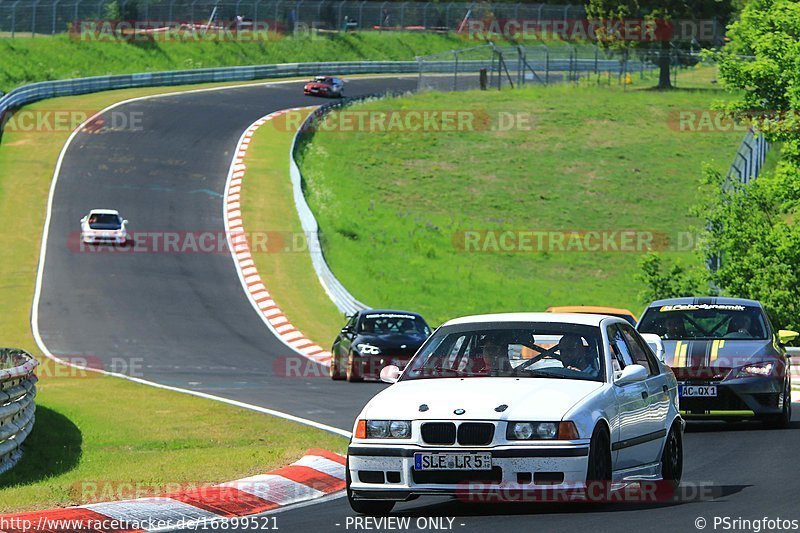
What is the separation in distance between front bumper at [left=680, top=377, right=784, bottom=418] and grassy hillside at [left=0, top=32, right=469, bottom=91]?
5815 cm

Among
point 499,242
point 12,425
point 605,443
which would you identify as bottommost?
point 499,242

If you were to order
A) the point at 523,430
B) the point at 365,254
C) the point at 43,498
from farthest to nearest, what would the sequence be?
1. the point at 365,254
2. the point at 43,498
3. the point at 523,430

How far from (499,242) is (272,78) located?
121ft

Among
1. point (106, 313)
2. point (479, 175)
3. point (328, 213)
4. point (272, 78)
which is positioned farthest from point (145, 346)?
point (272, 78)

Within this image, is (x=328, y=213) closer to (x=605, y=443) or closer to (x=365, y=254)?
(x=365, y=254)

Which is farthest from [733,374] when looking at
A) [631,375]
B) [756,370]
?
[631,375]

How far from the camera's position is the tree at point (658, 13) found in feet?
272

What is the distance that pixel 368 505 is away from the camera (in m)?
9.62

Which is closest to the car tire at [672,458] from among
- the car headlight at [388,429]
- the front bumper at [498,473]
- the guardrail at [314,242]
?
the front bumper at [498,473]

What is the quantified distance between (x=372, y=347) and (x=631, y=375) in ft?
50.5

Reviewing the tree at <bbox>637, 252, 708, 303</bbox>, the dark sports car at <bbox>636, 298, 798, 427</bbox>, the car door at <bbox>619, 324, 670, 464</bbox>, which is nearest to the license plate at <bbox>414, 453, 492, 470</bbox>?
the car door at <bbox>619, 324, 670, 464</bbox>

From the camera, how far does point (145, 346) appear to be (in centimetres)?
3133

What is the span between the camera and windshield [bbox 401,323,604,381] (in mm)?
10125

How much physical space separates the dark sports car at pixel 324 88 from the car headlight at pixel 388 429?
216ft
